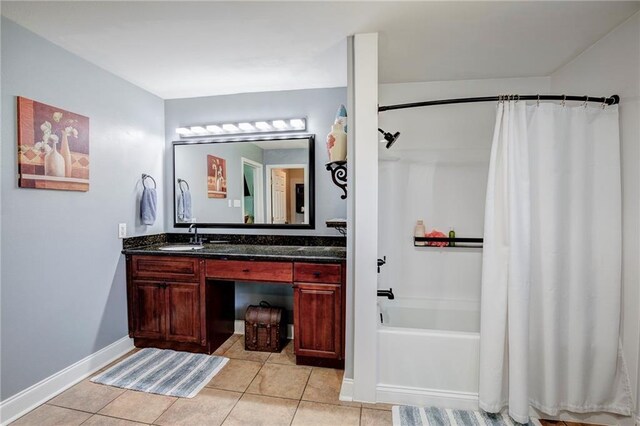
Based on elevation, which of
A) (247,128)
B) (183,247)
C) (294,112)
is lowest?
(183,247)

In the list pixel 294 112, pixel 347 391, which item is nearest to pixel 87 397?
pixel 347 391

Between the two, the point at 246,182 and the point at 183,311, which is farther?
the point at 246,182

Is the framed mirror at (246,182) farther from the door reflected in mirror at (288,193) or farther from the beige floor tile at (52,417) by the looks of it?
the beige floor tile at (52,417)

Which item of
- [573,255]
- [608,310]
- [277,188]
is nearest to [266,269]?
[277,188]

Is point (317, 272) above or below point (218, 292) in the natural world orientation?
above

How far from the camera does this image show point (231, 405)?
191 cm

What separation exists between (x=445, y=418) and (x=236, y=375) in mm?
1441

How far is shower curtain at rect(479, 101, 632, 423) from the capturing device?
171cm

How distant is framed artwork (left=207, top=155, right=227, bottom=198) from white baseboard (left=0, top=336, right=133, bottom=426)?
1.47m

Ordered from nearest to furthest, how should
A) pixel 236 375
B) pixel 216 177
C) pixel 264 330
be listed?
pixel 236 375, pixel 264 330, pixel 216 177

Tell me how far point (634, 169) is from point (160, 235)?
3.61 metres

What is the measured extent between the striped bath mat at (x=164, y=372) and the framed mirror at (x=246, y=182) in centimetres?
118

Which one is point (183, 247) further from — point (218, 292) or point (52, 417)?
point (52, 417)

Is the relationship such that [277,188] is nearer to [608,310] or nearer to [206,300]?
[206,300]
